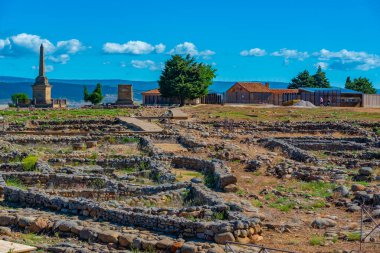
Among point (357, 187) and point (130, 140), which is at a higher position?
point (130, 140)

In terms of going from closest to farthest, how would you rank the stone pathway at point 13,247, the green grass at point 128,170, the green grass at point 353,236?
the stone pathway at point 13,247, the green grass at point 353,236, the green grass at point 128,170

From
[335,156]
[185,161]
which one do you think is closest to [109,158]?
[185,161]

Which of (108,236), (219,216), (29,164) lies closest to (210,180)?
(219,216)

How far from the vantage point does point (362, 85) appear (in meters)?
96.4

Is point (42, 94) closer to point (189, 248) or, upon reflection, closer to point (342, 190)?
point (342, 190)

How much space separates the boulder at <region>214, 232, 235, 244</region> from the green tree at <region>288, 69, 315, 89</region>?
296ft

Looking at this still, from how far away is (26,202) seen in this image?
46.7 ft

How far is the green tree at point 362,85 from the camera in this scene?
3716 inches

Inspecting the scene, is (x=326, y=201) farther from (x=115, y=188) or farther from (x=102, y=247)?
(x=102, y=247)

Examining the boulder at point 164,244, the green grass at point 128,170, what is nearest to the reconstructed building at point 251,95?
the green grass at point 128,170

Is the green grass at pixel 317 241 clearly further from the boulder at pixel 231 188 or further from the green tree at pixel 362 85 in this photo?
the green tree at pixel 362 85

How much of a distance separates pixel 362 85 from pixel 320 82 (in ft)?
28.1

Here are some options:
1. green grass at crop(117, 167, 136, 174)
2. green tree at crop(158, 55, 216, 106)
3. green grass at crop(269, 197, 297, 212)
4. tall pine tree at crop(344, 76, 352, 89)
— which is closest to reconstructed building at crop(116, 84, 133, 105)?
green tree at crop(158, 55, 216, 106)

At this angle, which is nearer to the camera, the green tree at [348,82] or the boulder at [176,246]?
the boulder at [176,246]
